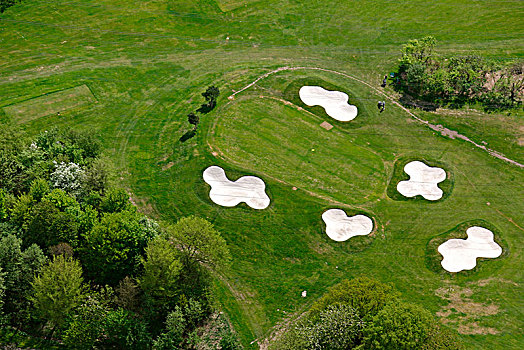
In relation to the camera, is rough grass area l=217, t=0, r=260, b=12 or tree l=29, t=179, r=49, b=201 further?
rough grass area l=217, t=0, r=260, b=12

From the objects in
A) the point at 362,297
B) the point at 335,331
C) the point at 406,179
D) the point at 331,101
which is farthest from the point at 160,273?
the point at 331,101

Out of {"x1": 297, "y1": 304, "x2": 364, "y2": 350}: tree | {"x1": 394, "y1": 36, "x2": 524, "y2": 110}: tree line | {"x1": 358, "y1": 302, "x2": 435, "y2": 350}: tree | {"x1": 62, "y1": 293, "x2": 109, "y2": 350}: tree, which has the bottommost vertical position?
{"x1": 62, "y1": 293, "x2": 109, "y2": 350}: tree

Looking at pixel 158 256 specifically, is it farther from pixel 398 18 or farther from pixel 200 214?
pixel 398 18

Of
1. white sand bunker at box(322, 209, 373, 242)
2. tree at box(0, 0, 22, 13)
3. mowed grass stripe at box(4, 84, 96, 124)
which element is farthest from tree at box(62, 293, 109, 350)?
tree at box(0, 0, 22, 13)

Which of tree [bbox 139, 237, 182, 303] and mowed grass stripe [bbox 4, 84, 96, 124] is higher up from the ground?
mowed grass stripe [bbox 4, 84, 96, 124]

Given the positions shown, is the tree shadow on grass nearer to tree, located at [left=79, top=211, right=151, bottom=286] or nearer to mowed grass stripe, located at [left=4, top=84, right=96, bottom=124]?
mowed grass stripe, located at [left=4, top=84, right=96, bottom=124]

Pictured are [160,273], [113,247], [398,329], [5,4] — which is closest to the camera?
[398,329]

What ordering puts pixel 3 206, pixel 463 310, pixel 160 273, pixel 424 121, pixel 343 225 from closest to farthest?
1. pixel 160 273
2. pixel 463 310
3. pixel 3 206
4. pixel 343 225
5. pixel 424 121

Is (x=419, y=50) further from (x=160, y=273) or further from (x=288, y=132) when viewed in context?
(x=160, y=273)
